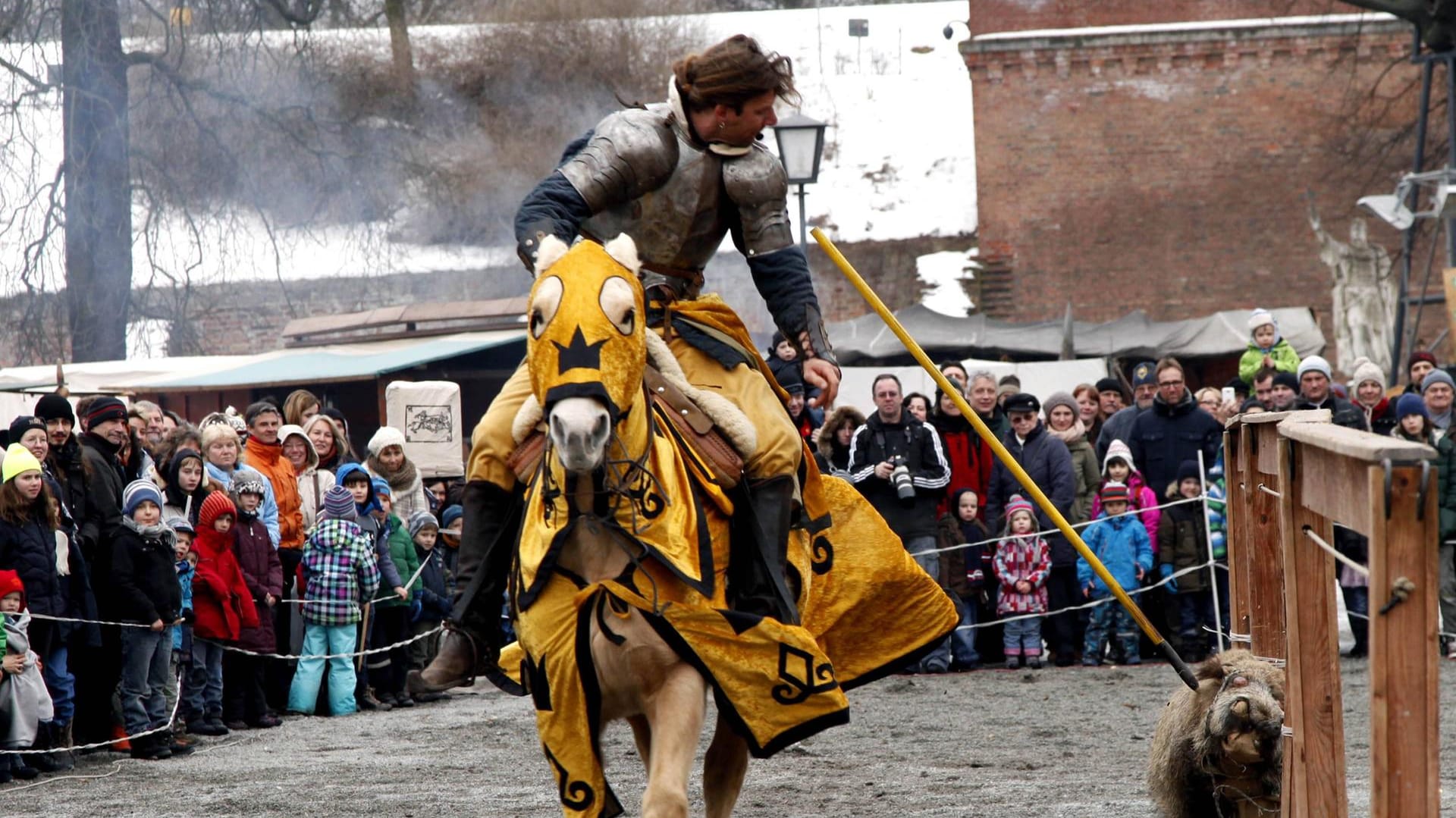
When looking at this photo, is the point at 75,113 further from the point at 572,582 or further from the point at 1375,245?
the point at 1375,245

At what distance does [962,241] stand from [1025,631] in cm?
Answer: 1840

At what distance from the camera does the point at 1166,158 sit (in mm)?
29656

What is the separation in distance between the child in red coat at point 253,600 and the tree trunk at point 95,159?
949cm

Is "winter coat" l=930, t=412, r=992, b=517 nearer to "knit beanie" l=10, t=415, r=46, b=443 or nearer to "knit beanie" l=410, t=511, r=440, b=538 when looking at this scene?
"knit beanie" l=410, t=511, r=440, b=538

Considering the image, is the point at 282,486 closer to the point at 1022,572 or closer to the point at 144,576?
the point at 144,576

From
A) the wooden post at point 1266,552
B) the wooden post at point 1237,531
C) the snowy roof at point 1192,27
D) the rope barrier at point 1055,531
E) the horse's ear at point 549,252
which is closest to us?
the horse's ear at point 549,252

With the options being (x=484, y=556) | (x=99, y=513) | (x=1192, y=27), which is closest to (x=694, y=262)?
(x=484, y=556)

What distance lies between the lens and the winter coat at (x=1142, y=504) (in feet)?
40.8

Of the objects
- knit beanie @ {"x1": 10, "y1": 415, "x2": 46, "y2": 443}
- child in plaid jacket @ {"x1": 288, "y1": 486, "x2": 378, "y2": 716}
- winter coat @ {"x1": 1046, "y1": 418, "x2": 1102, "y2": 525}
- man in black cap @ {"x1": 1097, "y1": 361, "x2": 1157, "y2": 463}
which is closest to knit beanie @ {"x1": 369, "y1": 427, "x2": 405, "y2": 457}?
child in plaid jacket @ {"x1": 288, "y1": 486, "x2": 378, "y2": 716}

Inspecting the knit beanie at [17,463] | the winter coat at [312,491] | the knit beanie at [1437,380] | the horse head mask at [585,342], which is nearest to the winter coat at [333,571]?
→ the winter coat at [312,491]

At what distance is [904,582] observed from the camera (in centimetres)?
645

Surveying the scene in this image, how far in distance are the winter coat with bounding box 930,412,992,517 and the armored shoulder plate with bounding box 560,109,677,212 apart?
713cm

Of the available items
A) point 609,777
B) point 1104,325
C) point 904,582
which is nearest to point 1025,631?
point 609,777

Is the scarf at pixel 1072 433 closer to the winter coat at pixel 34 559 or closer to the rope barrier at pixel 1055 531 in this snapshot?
the rope barrier at pixel 1055 531
